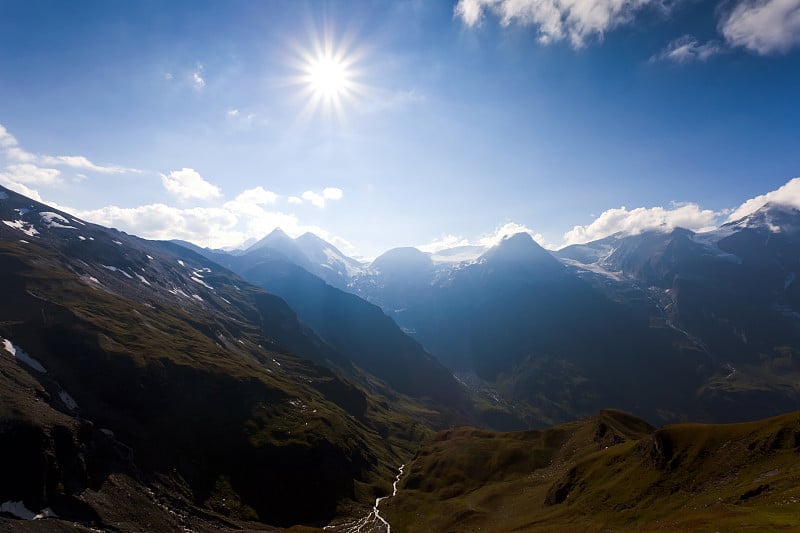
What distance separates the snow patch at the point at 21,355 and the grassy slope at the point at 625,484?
113 metres

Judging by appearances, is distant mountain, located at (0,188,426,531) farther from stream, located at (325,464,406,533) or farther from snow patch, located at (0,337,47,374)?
stream, located at (325,464,406,533)

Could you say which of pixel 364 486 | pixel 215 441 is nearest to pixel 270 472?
pixel 215 441

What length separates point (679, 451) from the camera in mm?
73875

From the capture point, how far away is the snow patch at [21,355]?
125394 millimetres

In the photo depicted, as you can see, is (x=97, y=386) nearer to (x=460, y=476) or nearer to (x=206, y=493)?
(x=206, y=493)

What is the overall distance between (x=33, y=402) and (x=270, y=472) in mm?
64247

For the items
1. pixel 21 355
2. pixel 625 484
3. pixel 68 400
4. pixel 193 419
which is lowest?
pixel 193 419

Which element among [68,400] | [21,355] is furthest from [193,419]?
[21,355]

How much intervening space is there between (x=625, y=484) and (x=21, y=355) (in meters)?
162

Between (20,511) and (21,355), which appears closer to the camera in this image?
(20,511)

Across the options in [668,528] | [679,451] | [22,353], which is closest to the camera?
[668,528]

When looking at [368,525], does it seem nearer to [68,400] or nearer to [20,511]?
[20,511]

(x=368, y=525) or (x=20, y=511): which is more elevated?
(x=20, y=511)

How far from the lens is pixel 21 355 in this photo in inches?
5020
